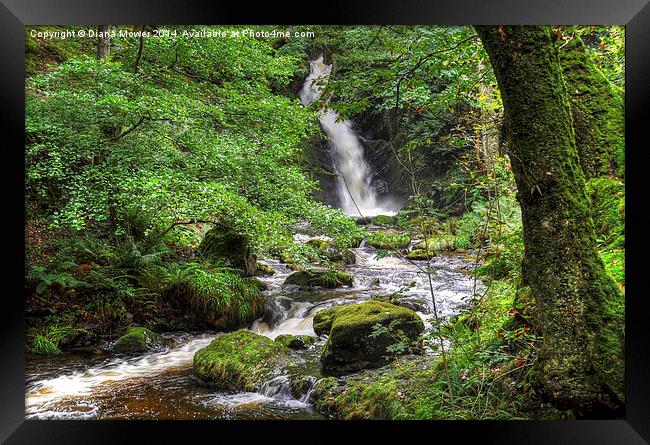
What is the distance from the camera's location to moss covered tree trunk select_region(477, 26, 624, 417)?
2057mm

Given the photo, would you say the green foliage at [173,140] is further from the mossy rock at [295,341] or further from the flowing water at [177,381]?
the mossy rock at [295,341]

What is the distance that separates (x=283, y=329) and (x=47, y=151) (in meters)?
2.65

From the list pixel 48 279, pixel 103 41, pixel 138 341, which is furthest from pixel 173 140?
pixel 138 341

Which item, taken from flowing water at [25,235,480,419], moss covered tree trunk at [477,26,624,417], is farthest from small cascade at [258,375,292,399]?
moss covered tree trunk at [477,26,624,417]

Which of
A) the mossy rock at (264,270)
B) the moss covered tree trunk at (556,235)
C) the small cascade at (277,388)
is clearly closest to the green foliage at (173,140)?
the mossy rock at (264,270)

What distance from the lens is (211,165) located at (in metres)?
3.73

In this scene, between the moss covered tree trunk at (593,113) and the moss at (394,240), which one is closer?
the moss covered tree trunk at (593,113)

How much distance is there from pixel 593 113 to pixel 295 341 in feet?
10.1

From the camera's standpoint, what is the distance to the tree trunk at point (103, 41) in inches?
96.6

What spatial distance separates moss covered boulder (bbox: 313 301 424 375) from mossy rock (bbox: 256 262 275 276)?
112 cm

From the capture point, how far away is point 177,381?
322 centimetres
